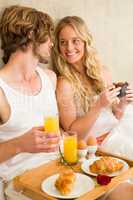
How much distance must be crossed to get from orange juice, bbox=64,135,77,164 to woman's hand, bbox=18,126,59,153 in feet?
0.53

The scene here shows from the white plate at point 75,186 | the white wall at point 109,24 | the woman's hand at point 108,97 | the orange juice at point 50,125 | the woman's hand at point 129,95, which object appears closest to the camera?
the white plate at point 75,186

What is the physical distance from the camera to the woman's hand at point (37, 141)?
4.99ft

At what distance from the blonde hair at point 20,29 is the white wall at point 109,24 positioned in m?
0.27

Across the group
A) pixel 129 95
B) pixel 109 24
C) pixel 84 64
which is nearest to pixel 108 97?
pixel 129 95

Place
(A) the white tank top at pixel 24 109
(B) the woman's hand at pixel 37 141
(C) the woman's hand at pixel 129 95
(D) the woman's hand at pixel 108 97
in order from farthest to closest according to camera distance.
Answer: (C) the woman's hand at pixel 129 95, (D) the woman's hand at pixel 108 97, (A) the white tank top at pixel 24 109, (B) the woman's hand at pixel 37 141

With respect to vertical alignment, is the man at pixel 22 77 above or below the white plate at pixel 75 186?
above

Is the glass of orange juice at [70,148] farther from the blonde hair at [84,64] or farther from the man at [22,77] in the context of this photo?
the blonde hair at [84,64]

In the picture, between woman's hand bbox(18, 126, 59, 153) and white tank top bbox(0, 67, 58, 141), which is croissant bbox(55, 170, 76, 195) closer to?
woman's hand bbox(18, 126, 59, 153)

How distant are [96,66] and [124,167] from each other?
2.97 feet

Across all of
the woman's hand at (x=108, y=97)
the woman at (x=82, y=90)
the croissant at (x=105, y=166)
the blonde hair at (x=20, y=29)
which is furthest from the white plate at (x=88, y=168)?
the blonde hair at (x=20, y=29)

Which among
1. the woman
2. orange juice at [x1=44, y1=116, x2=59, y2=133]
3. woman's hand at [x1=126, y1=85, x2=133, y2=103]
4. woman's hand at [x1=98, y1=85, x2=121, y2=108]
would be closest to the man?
orange juice at [x1=44, y1=116, x2=59, y2=133]

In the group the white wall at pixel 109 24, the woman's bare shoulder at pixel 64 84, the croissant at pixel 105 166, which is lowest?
the croissant at pixel 105 166

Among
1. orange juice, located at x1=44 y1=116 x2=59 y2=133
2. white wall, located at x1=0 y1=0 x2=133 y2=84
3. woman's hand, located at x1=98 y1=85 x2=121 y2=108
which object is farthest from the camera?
white wall, located at x1=0 y1=0 x2=133 y2=84

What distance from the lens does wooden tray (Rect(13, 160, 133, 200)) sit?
1.43 meters
